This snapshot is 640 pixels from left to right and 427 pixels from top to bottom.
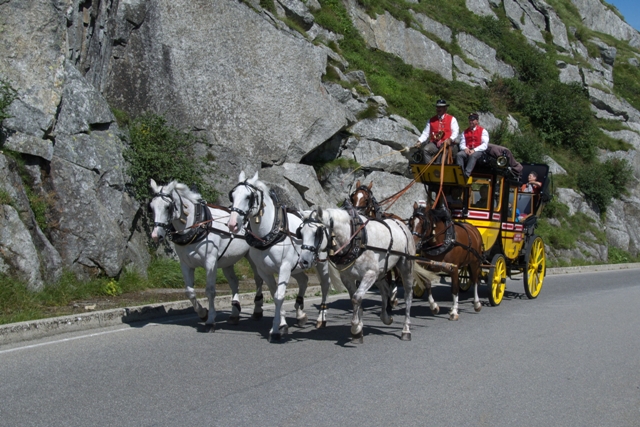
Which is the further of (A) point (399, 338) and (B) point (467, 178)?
(B) point (467, 178)

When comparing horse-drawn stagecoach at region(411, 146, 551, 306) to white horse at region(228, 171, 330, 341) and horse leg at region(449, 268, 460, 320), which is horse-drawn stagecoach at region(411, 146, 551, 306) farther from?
white horse at region(228, 171, 330, 341)

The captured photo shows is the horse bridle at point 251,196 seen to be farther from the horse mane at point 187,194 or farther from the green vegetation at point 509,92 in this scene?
the green vegetation at point 509,92

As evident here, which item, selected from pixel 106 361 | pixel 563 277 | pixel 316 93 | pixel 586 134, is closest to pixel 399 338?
pixel 106 361

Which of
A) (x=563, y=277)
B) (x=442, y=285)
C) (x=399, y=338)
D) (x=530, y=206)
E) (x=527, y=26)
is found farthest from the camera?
(x=527, y=26)

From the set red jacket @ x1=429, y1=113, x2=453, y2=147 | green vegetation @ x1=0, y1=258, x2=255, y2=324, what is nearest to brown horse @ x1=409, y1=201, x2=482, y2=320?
red jacket @ x1=429, y1=113, x2=453, y2=147

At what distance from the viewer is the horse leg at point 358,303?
338 inches

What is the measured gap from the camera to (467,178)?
40.5 feet

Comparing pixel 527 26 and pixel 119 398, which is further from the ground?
pixel 527 26

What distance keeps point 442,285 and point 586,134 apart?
2076 cm

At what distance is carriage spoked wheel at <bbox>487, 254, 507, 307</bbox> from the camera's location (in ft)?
41.1

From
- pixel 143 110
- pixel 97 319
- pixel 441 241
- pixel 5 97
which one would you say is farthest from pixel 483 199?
pixel 5 97

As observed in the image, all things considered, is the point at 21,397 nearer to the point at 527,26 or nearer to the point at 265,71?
the point at 265,71

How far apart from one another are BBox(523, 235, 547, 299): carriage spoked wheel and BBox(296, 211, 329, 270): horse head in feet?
23.8

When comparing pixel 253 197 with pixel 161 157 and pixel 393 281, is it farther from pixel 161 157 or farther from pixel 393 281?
pixel 161 157
